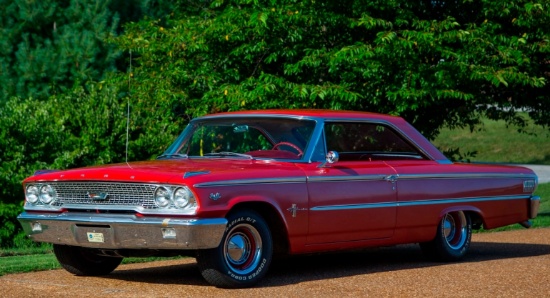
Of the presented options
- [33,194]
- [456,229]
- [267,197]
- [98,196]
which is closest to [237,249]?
[267,197]

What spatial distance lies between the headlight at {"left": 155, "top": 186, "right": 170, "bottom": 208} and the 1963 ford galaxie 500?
0.01 metres

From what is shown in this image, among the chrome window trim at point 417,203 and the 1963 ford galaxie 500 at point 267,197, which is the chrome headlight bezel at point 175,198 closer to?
the 1963 ford galaxie 500 at point 267,197

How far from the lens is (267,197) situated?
30.7ft

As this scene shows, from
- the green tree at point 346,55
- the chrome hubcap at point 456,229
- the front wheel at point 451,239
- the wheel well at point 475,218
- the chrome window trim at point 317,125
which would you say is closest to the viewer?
the chrome window trim at point 317,125

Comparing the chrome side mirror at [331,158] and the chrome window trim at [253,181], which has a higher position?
the chrome side mirror at [331,158]

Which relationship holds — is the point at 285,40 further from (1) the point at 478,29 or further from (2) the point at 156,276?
(2) the point at 156,276

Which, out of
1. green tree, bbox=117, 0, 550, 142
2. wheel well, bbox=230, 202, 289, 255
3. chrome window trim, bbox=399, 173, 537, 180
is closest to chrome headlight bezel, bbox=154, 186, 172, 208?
wheel well, bbox=230, 202, 289, 255

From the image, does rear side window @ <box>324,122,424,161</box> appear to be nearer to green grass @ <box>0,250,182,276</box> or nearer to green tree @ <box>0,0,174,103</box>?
green grass @ <box>0,250,182,276</box>

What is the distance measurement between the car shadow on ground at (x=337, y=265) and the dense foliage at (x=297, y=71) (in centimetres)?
316

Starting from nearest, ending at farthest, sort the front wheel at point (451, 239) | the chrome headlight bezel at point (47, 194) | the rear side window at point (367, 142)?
the chrome headlight bezel at point (47, 194), the rear side window at point (367, 142), the front wheel at point (451, 239)

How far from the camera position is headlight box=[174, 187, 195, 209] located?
8820 millimetres

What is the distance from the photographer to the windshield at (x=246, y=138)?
10.3 metres

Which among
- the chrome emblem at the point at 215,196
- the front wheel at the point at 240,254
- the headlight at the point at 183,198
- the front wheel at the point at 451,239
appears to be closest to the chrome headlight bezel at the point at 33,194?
the headlight at the point at 183,198

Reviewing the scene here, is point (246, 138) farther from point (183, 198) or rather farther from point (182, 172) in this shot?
point (183, 198)
